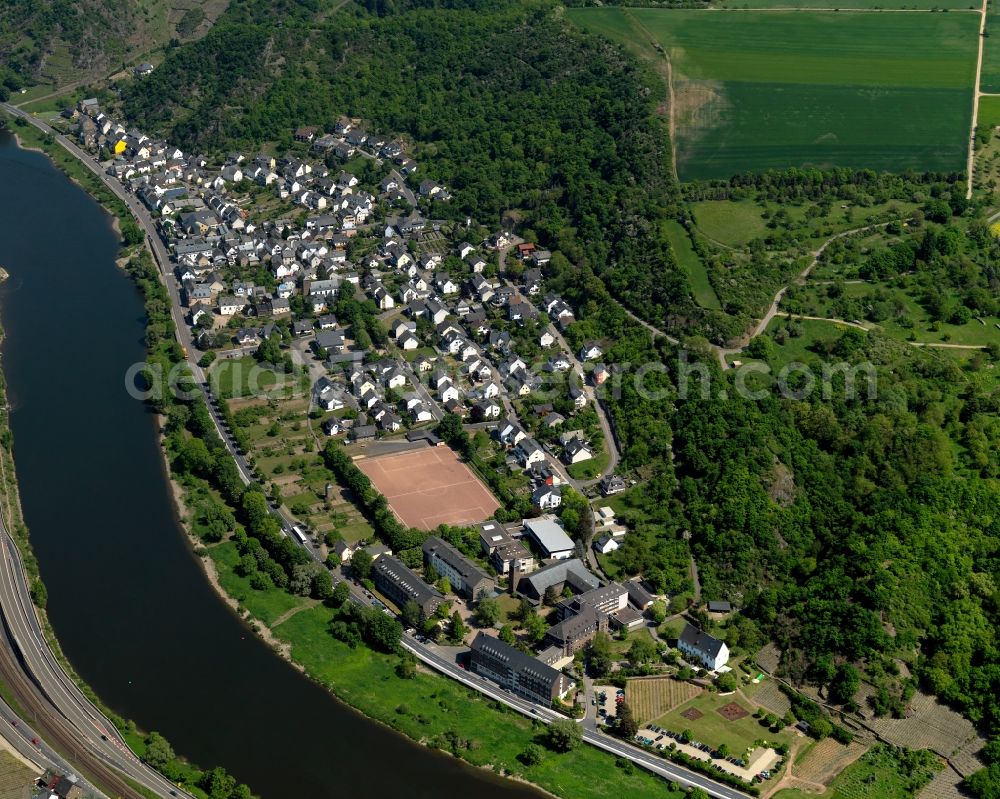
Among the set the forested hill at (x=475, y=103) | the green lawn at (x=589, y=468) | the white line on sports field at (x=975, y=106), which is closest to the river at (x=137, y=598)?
the green lawn at (x=589, y=468)

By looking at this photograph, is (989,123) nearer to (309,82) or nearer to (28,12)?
(309,82)

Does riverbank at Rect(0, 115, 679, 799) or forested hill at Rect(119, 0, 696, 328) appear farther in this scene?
forested hill at Rect(119, 0, 696, 328)

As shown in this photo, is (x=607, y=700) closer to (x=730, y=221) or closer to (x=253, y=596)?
(x=253, y=596)

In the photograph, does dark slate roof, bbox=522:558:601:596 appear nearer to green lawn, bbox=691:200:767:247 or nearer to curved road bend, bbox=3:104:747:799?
curved road bend, bbox=3:104:747:799

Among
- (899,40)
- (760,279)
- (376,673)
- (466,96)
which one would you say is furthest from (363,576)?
(899,40)

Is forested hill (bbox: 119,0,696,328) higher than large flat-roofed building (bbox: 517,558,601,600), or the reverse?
forested hill (bbox: 119,0,696,328)

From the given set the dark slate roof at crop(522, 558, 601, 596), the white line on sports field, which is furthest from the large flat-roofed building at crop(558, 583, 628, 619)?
the white line on sports field
